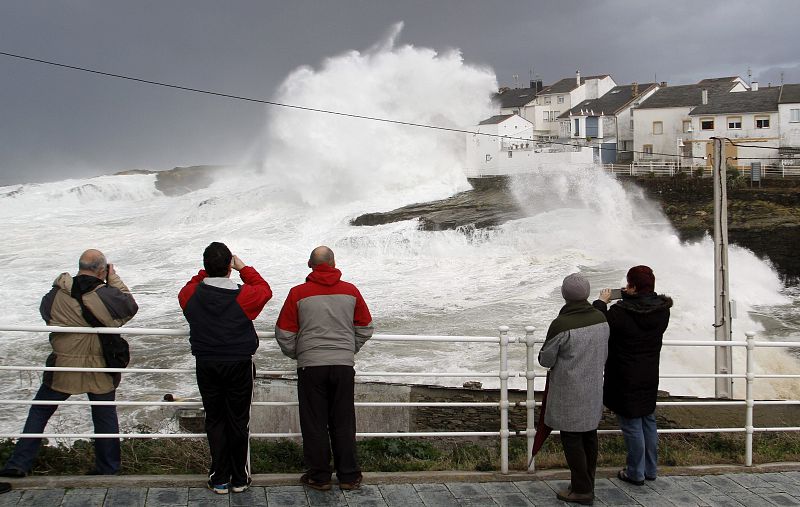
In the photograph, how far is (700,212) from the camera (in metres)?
39.8

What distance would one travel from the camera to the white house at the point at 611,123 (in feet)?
189

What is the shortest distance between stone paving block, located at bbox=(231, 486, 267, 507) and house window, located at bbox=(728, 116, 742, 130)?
1998 inches

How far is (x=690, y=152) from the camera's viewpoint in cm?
5181

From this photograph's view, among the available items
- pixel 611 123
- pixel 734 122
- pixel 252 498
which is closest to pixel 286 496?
pixel 252 498

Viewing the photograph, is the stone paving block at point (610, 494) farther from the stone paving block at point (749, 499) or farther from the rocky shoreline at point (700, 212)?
the rocky shoreline at point (700, 212)

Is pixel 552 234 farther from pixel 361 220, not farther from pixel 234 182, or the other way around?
pixel 234 182

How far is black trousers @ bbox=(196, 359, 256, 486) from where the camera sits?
4711 mm

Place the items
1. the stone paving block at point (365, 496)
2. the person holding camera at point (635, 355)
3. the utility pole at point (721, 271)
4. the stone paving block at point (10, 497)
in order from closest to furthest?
the stone paving block at point (10, 497) < the stone paving block at point (365, 496) < the person holding camera at point (635, 355) < the utility pole at point (721, 271)

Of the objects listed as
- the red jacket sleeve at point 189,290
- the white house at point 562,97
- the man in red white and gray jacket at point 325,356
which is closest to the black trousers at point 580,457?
the man in red white and gray jacket at point 325,356

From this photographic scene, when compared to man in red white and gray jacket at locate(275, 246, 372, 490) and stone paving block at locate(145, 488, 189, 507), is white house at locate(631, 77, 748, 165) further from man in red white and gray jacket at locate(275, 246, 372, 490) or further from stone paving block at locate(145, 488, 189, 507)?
stone paving block at locate(145, 488, 189, 507)

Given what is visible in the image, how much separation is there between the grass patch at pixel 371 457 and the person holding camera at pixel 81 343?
0.22 metres

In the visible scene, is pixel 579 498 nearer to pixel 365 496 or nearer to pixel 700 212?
pixel 365 496

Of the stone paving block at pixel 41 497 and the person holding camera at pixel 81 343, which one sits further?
the person holding camera at pixel 81 343

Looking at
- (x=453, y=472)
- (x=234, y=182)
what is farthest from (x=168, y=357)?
(x=234, y=182)
